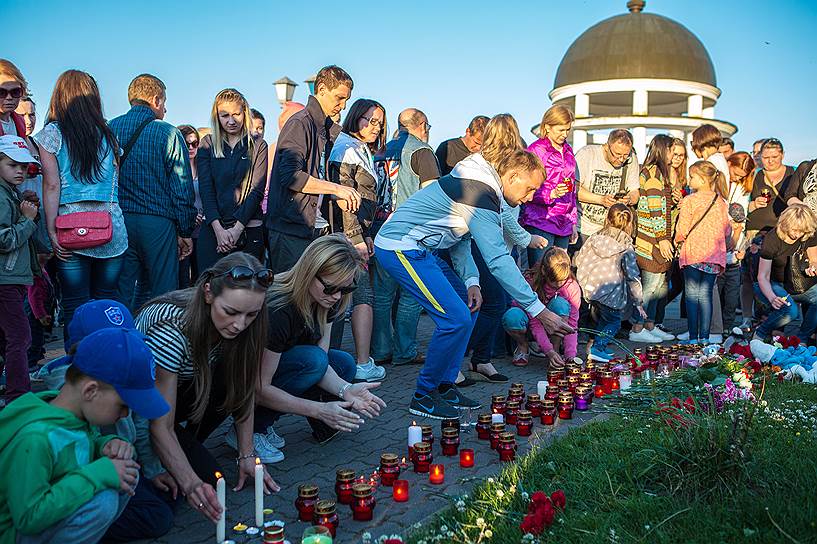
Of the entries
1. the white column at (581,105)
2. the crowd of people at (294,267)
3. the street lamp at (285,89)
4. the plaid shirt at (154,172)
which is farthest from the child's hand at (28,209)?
the white column at (581,105)

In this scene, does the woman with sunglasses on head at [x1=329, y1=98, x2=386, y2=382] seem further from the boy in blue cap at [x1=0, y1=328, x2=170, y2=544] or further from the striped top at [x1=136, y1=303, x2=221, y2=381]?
the boy in blue cap at [x1=0, y1=328, x2=170, y2=544]

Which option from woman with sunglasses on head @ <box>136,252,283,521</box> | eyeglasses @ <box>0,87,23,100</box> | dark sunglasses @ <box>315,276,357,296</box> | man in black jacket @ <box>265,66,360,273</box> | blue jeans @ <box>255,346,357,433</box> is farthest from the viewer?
man in black jacket @ <box>265,66,360,273</box>

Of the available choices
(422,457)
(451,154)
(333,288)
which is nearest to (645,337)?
(451,154)

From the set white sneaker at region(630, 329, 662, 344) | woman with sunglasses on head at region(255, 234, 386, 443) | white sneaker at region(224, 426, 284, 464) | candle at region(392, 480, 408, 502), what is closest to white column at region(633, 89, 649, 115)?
white sneaker at region(630, 329, 662, 344)

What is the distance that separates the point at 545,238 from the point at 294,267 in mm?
4018

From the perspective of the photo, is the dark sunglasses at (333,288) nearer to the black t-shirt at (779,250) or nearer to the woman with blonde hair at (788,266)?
the woman with blonde hair at (788,266)

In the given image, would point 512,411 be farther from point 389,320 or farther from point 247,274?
point 247,274

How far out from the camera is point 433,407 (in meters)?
5.36

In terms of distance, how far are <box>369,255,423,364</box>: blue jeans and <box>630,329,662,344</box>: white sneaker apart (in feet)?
9.57

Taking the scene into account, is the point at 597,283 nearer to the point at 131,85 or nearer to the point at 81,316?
the point at 131,85

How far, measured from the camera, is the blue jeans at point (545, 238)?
780 cm

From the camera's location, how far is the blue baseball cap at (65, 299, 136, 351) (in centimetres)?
331

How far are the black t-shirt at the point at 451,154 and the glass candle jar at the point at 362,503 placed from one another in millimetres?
5024

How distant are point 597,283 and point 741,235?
2800 millimetres
